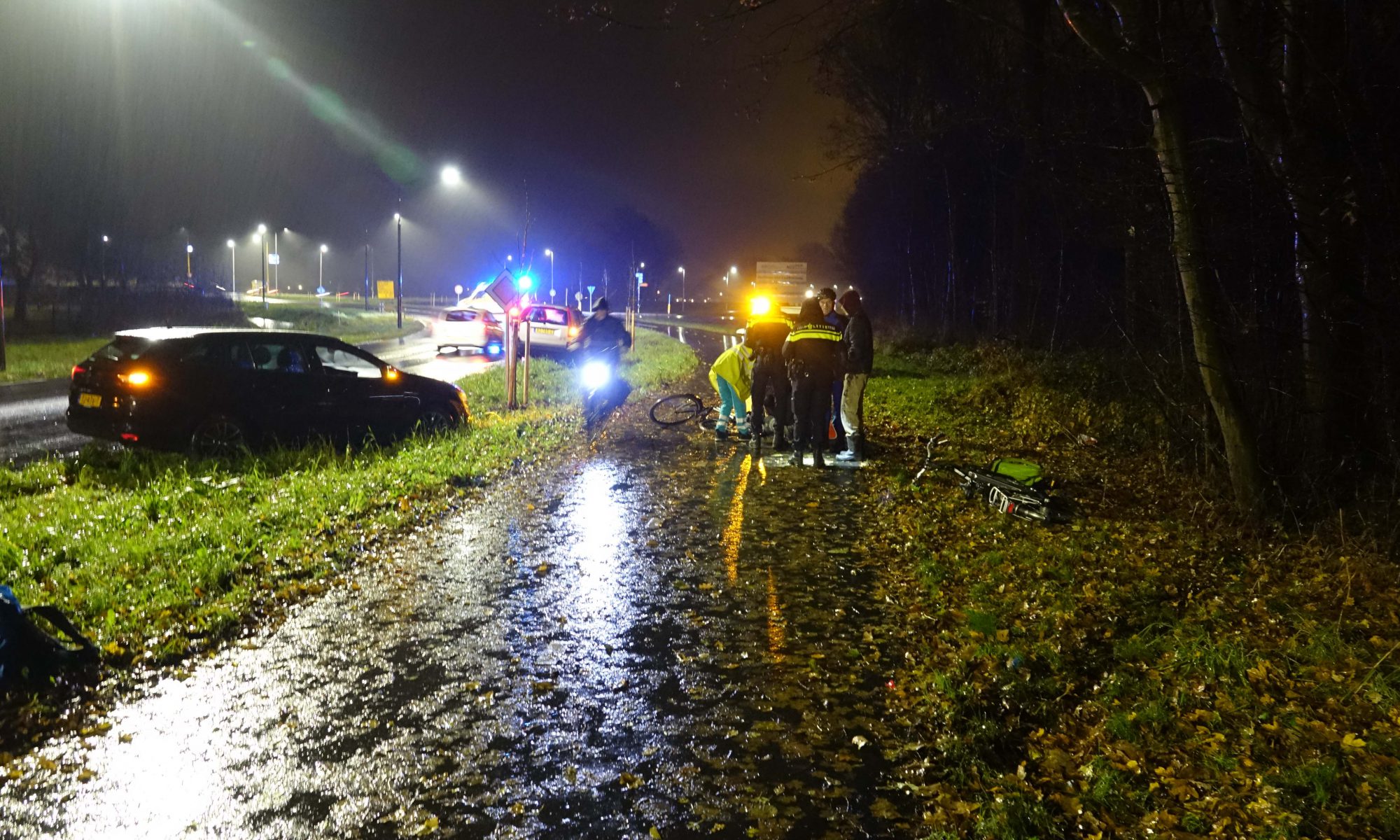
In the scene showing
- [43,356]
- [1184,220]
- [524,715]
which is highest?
[1184,220]

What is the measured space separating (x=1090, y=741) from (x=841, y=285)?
254 feet

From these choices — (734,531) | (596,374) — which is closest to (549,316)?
(596,374)

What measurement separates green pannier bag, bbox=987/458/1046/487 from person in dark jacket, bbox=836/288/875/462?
240cm


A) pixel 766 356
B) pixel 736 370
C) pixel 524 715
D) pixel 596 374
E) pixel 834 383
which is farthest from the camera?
pixel 596 374

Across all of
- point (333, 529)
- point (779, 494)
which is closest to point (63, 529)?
point (333, 529)

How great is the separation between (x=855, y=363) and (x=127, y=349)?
8.05 metres

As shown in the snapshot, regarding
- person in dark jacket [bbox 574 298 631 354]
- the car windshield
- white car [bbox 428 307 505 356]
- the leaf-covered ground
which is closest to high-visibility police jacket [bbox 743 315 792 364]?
the leaf-covered ground

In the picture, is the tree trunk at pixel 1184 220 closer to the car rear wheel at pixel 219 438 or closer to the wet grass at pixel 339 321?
the car rear wheel at pixel 219 438

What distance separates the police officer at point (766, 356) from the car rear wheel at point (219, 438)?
230 inches

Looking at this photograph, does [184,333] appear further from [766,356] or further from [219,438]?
[766,356]

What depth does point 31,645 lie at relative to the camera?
15.7ft

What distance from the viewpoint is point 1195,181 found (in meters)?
7.51

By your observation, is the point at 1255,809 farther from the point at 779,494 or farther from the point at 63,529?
the point at 63,529

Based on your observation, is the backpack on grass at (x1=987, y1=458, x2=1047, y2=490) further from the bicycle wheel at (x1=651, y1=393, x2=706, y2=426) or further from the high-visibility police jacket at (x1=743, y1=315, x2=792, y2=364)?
the bicycle wheel at (x1=651, y1=393, x2=706, y2=426)
